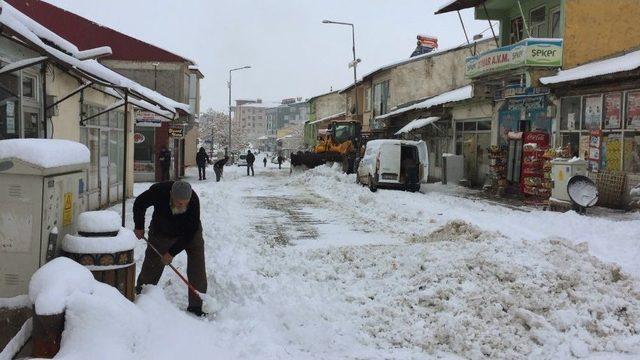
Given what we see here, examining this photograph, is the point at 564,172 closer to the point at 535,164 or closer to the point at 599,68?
the point at 535,164

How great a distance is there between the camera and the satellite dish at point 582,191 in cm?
1348

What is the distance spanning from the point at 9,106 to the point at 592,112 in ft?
48.9

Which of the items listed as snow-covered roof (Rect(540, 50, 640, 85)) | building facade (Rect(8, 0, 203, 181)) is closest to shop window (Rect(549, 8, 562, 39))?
snow-covered roof (Rect(540, 50, 640, 85))

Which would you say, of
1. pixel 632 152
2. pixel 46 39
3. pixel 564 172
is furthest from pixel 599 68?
pixel 46 39

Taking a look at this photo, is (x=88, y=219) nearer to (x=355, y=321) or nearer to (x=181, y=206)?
(x=181, y=206)

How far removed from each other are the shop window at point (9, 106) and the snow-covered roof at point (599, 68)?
44.6 ft

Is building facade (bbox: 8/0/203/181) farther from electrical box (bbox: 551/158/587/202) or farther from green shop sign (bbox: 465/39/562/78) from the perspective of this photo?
electrical box (bbox: 551/158/587/202)

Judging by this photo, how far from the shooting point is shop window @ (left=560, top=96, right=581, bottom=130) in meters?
17.1

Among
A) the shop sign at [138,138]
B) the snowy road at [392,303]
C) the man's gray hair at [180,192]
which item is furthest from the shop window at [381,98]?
the man's gray hair at [180,192]

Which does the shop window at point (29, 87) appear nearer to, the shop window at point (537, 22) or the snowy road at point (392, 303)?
the snowy road at point (392, 303)

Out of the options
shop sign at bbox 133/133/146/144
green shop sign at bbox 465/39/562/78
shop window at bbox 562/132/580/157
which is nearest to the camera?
shop window at bbox 562/132/580/157

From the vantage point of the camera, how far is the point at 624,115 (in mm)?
14969

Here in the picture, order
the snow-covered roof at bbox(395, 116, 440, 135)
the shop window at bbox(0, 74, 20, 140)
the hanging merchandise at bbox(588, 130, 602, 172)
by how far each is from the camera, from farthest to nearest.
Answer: the snow-covered roof at bbox(395, 116, 440, 135), the hanging merchandise at bbox(588, 130, 602, 172), the shop window at bbox(0, 74, 20, 140)

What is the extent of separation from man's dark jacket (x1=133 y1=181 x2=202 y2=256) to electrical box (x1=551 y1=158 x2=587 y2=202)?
11.0 meters
